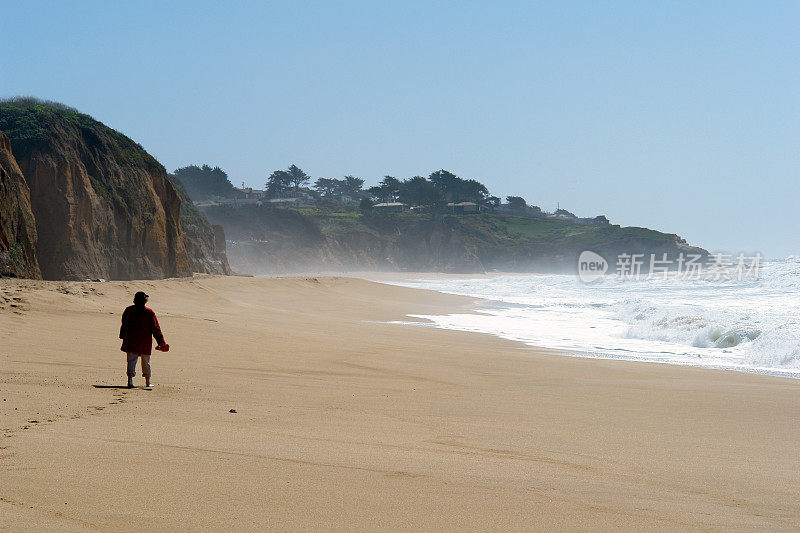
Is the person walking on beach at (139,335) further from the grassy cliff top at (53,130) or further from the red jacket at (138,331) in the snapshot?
the grassy cliff top at (53,130)

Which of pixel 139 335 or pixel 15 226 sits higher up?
pixel 15 226

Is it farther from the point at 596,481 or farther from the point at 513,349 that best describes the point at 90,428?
the point at 513,349

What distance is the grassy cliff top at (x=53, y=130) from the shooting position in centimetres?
2259

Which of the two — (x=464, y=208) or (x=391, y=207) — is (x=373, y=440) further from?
(x=464, y=208)

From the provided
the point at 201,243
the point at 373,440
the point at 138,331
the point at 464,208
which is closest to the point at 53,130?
the point at 201,243

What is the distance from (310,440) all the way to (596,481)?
1947mm

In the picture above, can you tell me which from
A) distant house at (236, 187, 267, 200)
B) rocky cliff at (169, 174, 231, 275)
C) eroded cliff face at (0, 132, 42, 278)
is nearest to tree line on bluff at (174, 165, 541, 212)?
distant house at (236, 187, 267, 200)

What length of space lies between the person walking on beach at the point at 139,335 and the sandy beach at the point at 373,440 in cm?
30

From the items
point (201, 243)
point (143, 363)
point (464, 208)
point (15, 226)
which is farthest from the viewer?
point (464, 208)

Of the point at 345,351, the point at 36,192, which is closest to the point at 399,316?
the point at 345,351

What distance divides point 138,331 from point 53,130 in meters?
19.8

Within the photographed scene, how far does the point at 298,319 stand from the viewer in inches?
643

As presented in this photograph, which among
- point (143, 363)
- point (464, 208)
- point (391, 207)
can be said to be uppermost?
point (464, 208)

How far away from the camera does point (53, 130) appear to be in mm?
23547
